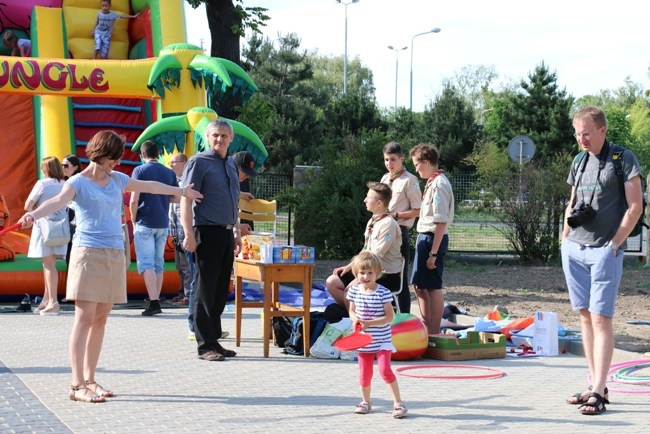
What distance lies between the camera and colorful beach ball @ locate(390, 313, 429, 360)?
899cm

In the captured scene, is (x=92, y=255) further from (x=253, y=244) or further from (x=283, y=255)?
(x=253, y=244)

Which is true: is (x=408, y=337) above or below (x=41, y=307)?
above

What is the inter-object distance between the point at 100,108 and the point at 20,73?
9.53 ft

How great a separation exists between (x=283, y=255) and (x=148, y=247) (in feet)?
10.7

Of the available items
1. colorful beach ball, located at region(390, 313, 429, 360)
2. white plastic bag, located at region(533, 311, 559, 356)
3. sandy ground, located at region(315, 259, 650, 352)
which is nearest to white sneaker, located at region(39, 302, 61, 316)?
colorful beach ball, located at region(390, 313, 429, 360)

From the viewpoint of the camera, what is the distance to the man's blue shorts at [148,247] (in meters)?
12.1

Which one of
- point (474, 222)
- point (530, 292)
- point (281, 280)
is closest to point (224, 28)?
point (474, 222)

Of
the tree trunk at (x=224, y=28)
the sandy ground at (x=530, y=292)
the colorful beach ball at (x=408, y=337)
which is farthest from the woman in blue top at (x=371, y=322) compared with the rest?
the tree trunk at (x=224, y=28)

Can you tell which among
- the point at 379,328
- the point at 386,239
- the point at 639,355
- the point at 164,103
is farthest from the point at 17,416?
the point at 164,103

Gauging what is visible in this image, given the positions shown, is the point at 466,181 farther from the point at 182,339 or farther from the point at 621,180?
the point at 621,180

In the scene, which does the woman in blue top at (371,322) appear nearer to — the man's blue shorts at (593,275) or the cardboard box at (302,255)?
the man's blue shorts at (593,275)

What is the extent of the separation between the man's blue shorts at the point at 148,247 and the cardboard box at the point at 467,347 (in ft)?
13.3

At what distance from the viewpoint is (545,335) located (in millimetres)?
9602

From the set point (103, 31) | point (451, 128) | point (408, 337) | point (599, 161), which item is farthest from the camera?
point (451, 128)
